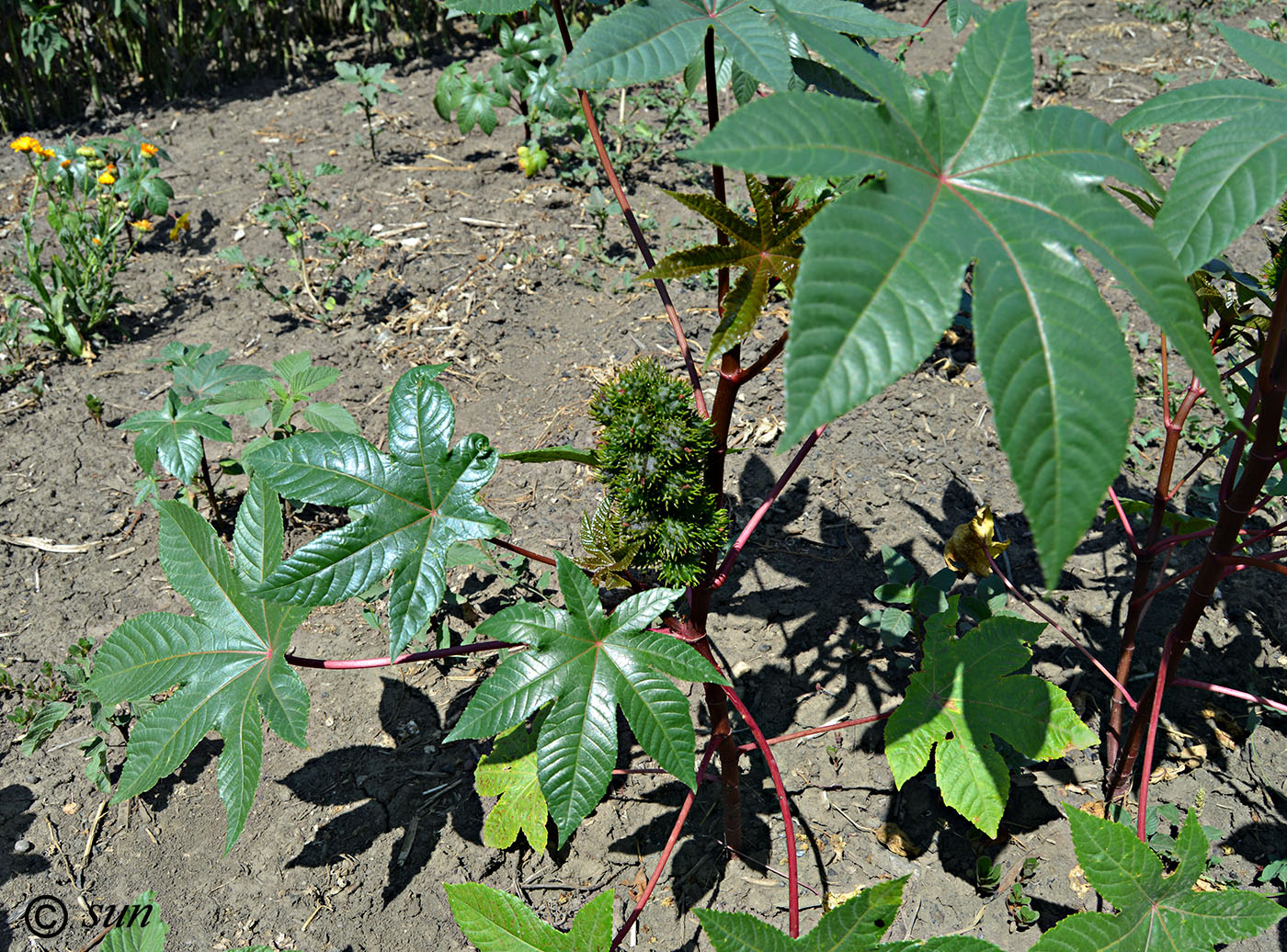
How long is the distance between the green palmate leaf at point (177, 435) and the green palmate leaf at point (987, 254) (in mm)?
1934

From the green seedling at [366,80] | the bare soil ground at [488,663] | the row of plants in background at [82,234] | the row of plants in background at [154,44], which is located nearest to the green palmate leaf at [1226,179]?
the bare soil ground at [488,663]

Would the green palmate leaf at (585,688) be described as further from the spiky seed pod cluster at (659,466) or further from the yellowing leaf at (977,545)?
the yellowing leaf at (977,545)

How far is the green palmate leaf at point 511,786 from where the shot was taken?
1.87 metres

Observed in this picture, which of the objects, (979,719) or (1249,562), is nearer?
(1249,562)

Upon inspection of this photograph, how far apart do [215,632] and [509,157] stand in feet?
10.6

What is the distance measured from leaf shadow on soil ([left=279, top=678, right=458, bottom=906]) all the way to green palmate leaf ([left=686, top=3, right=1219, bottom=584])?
172 cm

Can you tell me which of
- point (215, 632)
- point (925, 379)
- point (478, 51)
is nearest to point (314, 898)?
point (215, 632)

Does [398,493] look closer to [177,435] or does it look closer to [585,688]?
[585,688]

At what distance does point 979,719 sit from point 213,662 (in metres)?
1.47

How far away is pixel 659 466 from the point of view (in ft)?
4.29

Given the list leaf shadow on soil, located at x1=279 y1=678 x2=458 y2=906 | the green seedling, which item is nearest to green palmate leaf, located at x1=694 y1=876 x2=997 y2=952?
leaf shadow on soil, located at x1=279 y1=678 x2=458 y2=906

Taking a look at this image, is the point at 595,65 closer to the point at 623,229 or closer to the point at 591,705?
the point at 591,705

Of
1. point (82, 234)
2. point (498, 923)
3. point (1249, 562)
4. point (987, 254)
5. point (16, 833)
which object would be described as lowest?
point (16, 833)

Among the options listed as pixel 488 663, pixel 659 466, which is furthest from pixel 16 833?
pixel 659 466
